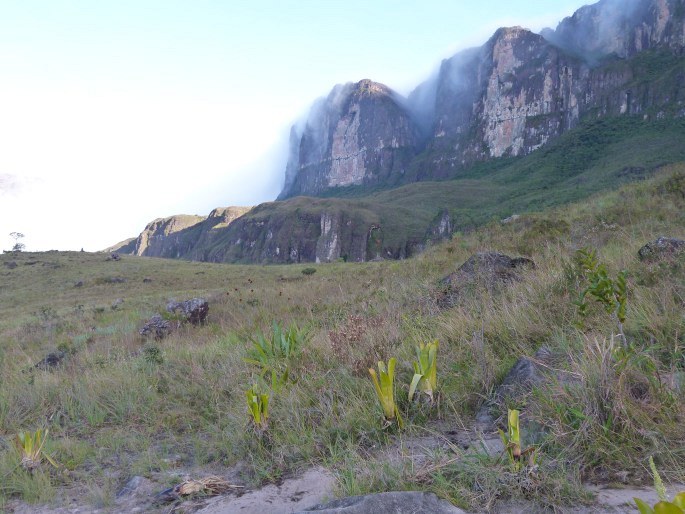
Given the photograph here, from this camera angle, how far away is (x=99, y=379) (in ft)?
15.1

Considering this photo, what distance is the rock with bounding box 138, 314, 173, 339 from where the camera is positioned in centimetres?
860

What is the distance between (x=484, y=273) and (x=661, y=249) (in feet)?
6.35

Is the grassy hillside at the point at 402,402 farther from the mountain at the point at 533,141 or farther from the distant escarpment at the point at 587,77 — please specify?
the distant escarpment at the point at 587,77

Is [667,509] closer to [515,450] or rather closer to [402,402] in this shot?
[515,450]

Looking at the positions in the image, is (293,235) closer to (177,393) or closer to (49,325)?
(49,325)

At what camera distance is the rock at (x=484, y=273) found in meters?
5.37

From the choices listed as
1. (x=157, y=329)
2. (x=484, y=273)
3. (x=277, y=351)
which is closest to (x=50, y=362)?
(x=157, y=329)

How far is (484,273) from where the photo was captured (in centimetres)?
571

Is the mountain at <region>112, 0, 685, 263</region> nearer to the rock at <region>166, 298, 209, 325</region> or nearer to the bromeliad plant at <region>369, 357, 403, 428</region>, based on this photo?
the rock at <region>166, 298, 209, 325</region>

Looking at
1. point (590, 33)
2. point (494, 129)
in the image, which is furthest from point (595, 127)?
point (590, 33)

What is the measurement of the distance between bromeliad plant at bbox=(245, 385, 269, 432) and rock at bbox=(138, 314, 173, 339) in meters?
6.32

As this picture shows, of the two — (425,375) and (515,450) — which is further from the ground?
(425,375)

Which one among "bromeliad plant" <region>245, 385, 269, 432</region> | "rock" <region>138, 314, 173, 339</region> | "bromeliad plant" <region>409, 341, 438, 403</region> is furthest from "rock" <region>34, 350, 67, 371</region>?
"bromeliad plant" <region>409, 341, 438, 403</region>

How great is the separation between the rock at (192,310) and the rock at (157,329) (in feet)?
1.52
